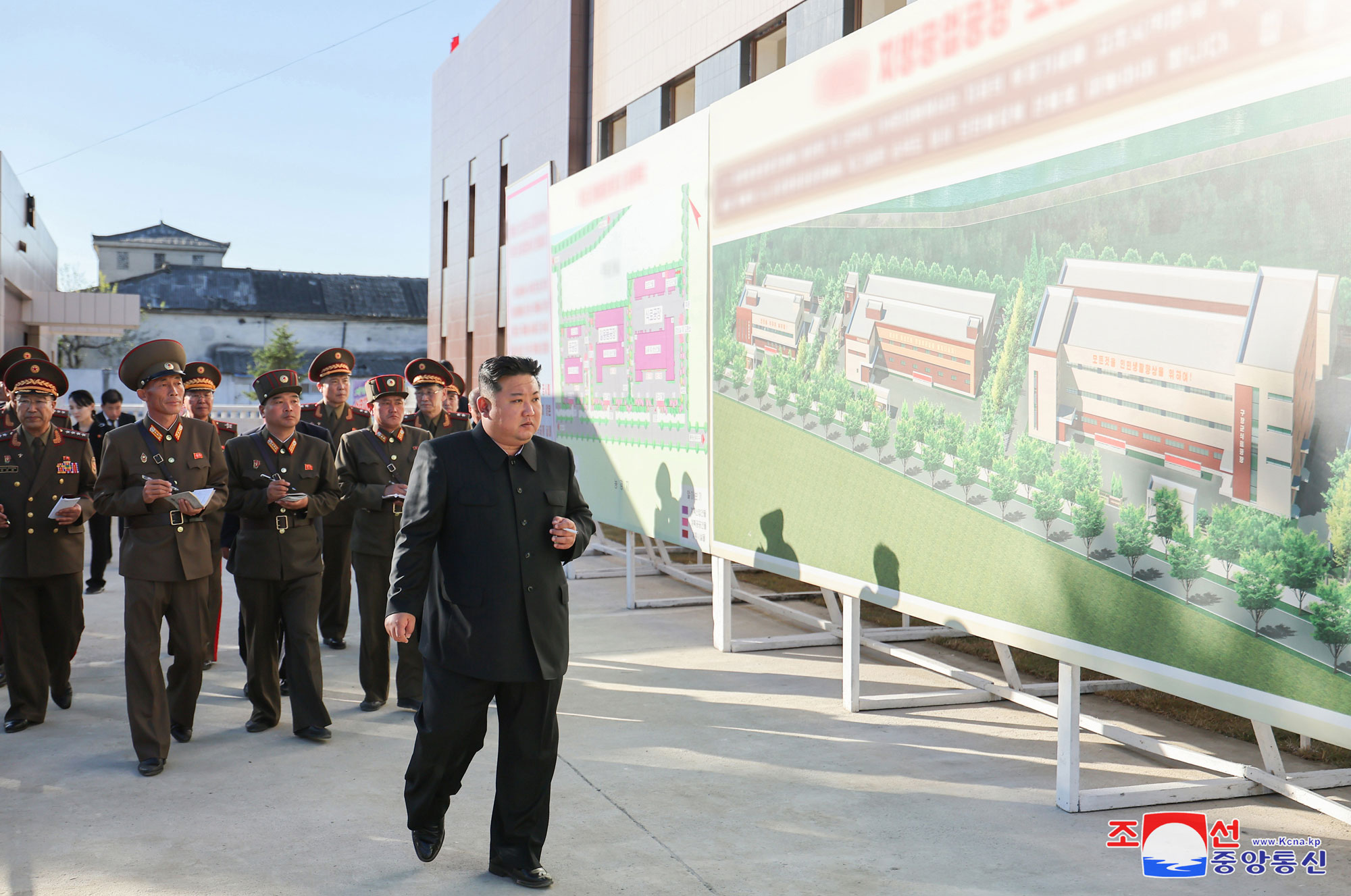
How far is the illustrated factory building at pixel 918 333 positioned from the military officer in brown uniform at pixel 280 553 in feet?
10.1

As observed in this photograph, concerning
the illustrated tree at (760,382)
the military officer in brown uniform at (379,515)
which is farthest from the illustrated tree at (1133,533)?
the military officer in brown uniform at (379,515)

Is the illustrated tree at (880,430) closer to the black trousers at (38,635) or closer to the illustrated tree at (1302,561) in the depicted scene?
the illustrated tree at (1302,561)

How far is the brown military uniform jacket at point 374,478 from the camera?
6.91 meters

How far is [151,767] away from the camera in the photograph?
5426 mm

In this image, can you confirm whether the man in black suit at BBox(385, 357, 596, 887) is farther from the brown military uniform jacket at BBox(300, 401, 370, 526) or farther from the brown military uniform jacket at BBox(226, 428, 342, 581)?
the brown military uniform jacket at BBox(300, 401, 370, 526)

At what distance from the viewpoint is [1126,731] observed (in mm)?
5645

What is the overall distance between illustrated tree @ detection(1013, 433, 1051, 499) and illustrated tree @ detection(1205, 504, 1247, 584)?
0.82 metres

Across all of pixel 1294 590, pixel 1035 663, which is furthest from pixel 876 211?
pixel 1035 663

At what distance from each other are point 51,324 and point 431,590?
24.3 metres

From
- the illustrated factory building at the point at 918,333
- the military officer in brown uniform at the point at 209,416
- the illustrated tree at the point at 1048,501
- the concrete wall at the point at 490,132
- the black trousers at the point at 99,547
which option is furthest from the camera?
the concrete wall at the point at 490,132

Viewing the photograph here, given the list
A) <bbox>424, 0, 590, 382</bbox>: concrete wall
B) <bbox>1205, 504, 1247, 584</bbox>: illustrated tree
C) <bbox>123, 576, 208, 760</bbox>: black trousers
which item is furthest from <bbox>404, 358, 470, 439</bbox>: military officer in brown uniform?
<bbox>424, 0, 590, 382</bbox>: concrete wall

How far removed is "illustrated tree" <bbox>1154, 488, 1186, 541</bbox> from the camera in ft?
13.7

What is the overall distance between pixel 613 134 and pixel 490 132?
17.2 ft

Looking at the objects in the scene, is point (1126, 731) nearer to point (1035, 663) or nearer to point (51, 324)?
point (1035, 663)
